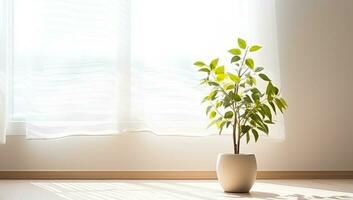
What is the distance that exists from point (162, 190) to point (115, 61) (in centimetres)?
96

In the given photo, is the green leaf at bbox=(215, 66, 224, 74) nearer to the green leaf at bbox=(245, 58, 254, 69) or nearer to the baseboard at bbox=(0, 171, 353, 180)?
the green leaf at bbox=(245, 58, 254, 69)

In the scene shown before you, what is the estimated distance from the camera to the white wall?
3.78 metres

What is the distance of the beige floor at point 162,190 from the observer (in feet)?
9.24

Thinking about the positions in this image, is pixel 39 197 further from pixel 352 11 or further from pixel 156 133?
pixel 352 11

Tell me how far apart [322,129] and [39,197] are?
1872mm

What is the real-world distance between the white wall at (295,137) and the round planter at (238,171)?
33.9 inches

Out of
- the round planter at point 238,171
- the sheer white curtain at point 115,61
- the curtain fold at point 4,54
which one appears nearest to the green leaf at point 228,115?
the round planter at point 238,171

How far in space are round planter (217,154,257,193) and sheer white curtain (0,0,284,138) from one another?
78 cm

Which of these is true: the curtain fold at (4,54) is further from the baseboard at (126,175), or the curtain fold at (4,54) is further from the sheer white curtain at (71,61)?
the baseboard at (126,175)

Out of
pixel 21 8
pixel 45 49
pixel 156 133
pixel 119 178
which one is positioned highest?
pixel 21 8

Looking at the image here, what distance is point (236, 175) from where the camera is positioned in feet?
9.55

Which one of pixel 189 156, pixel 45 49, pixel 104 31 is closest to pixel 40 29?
pixel 45 49

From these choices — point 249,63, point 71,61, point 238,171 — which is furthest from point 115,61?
point 238,171

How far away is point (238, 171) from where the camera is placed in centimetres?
291
